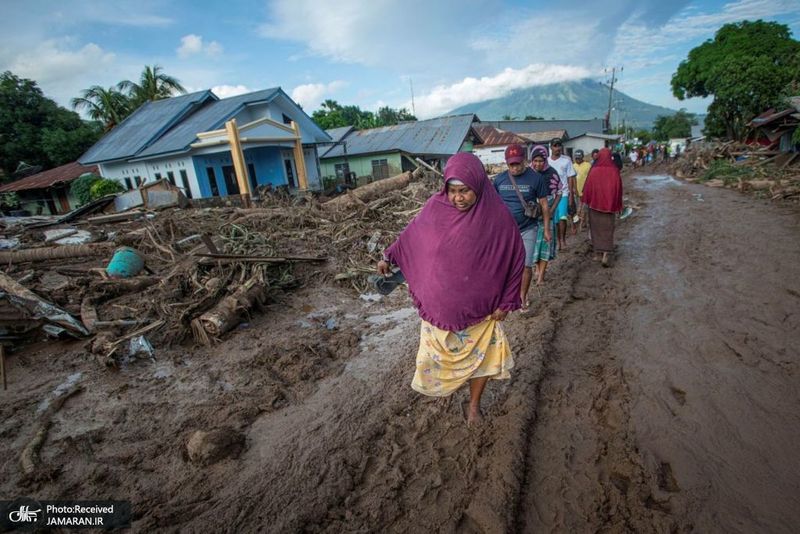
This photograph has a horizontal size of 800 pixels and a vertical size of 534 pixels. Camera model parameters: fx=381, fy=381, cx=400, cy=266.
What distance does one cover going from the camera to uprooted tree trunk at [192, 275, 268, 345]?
14.4 ft

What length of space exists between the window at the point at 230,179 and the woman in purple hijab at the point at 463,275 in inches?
663

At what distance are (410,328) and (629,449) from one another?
255 cm

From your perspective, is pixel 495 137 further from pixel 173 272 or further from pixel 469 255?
pixel 469 255

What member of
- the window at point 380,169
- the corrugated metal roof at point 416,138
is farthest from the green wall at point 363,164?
the corrugated metal roof at point 416,138

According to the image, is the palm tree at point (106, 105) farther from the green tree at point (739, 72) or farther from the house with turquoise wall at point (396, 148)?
the green tree at point (739, 72)

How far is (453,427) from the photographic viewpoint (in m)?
2.62

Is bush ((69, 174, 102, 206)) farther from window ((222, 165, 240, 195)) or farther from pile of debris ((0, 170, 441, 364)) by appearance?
pile of debris ((0, 170, 441, 364))

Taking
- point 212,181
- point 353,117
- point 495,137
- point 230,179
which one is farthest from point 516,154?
point 353,117

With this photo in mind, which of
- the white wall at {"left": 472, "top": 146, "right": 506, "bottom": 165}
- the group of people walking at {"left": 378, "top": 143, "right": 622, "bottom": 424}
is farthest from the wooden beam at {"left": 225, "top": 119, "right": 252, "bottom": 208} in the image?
the white wall at {"left": 472, "top": 146, "right": 506, "bottom": 165}

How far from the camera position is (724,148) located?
65.3 ft

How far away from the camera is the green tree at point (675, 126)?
56406 mm

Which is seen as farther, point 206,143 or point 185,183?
point 185,183

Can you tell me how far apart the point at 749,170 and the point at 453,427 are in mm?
17883

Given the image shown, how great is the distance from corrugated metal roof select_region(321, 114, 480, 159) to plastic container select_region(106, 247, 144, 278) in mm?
17860
